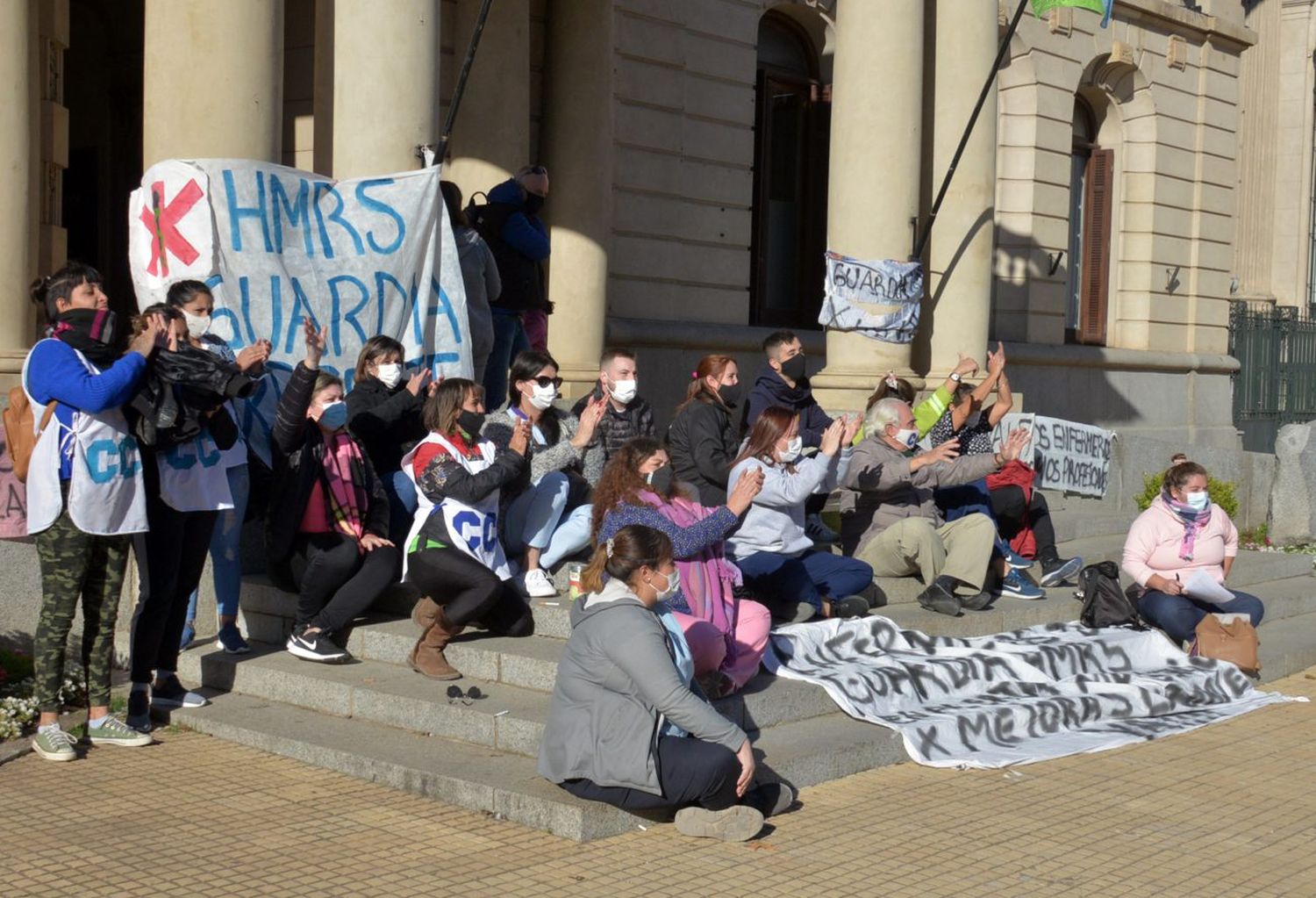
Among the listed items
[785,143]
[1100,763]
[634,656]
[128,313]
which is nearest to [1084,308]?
[785,143]

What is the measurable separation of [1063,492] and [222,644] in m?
9.58

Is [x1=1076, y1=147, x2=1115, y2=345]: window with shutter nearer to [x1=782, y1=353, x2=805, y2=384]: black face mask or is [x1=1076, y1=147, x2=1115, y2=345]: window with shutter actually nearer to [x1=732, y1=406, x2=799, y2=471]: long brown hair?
[x1=782, y1=353, x2=805, y2=384]: black face mask

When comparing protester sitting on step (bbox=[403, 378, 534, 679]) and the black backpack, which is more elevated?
protester sitting on step (bbox=[403, 378, 534, 679])

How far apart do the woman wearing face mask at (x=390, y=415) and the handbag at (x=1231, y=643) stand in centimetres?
513

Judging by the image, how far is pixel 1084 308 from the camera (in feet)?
76.8

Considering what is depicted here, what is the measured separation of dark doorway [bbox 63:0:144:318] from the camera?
16188 mm

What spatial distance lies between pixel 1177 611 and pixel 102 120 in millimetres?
11079

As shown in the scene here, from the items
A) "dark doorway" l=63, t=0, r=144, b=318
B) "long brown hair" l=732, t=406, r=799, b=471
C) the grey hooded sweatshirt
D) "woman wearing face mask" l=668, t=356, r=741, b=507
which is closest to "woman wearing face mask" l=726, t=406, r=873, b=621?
"long brown hair" l=732, t=406, r=799, b=471

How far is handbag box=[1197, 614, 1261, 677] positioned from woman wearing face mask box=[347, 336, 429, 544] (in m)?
5.13

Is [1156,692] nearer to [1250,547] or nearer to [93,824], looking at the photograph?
[93,824]

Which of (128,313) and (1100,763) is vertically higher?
(128,313)

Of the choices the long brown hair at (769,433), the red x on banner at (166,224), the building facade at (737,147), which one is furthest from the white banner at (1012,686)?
the building facade at (737,147)

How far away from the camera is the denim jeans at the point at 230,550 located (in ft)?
30.9

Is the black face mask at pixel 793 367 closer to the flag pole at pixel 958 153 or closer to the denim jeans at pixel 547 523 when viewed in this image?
the denim jeans at pixel 547 523
